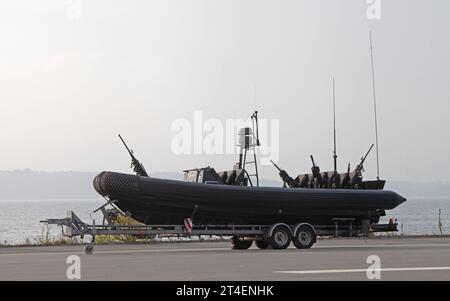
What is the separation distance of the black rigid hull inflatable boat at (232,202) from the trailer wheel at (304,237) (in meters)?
0.91

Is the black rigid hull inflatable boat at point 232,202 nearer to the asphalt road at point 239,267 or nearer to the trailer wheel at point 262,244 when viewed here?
the trailer wheel at point 262,244

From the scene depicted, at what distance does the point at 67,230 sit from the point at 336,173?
34.6ft

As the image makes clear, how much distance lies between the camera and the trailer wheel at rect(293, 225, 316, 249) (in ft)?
92.1

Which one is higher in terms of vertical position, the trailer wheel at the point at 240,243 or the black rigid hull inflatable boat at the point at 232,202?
the black rigid hull inflatable boat at the point at 232,202

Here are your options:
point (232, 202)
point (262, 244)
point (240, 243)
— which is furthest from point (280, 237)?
point (232, 202)

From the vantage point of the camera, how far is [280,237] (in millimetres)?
28188

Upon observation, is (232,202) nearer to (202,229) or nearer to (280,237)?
(202,229)

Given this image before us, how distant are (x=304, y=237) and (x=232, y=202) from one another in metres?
2.63

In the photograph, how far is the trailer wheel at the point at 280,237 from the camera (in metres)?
28.0

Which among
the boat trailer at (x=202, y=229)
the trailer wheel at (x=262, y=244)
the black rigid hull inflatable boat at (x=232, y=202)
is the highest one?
the black rigid hull inflatable boat at (x=232, y=202)

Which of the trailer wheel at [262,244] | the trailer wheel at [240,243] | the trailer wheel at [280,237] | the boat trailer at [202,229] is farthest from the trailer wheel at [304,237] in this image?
the trailer wheel at [240,243]

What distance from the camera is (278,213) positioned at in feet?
94.2
